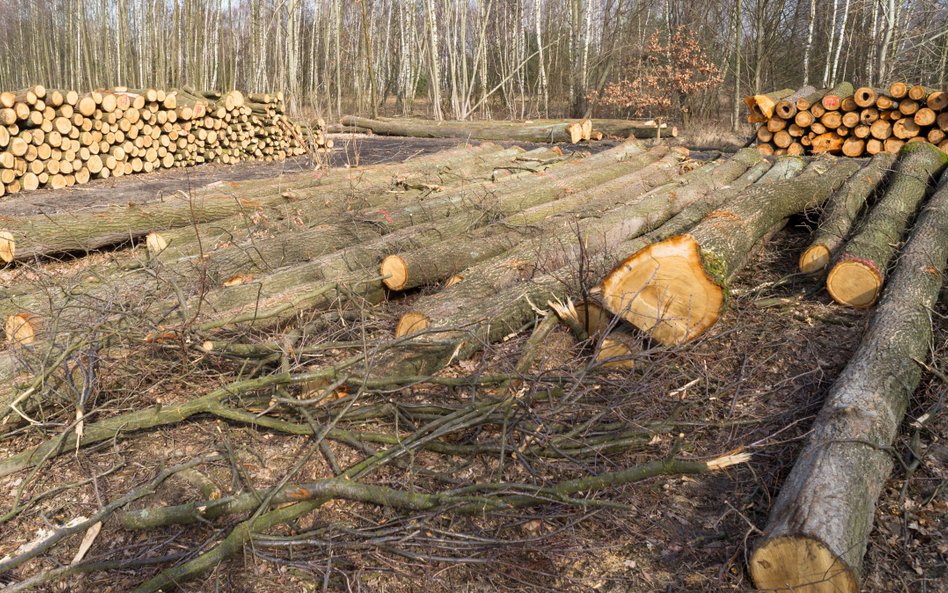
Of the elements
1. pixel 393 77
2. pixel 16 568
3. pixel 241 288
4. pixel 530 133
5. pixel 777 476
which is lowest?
pixel 16 568

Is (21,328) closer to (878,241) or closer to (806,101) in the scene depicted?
(878,241)

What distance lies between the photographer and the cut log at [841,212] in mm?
5414

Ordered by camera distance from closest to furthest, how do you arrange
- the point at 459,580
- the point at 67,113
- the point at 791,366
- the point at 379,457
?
the point at 459,580 → the point at 379,457 → the point at 791,366 → the point at 67,113

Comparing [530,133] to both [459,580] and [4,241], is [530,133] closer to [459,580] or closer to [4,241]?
[4,241]

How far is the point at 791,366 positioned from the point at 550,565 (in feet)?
7.68

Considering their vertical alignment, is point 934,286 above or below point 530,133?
below

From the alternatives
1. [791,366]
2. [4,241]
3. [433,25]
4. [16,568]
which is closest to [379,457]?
[16,568]

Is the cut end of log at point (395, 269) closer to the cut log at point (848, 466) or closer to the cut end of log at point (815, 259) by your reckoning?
the cut log at point (848, 466)

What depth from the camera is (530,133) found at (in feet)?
50.6

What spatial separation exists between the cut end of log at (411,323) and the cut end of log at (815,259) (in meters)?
3.21

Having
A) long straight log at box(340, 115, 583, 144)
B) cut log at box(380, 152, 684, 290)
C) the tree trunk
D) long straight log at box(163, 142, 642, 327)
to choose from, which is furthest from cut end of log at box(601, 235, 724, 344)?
long straight log at box(340, 115, 583, 144)

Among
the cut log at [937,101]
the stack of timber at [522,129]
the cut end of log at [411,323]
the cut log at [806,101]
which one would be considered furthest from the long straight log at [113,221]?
the stack of timber at [522,129]

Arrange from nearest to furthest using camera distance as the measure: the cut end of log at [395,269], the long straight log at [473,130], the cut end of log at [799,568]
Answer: the cut end of log at [799,568] < the cut end of log at [395,269] < the long straight log at [473,130]

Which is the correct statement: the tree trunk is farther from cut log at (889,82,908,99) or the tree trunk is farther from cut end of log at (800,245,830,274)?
cut log at (889,82,908,99)
